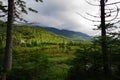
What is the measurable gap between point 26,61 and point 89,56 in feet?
13.3

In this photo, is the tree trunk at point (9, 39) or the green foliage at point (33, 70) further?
the tree trunk at point (9, 39)

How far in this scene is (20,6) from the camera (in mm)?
14773

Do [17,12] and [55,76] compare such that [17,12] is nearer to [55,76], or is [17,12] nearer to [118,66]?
[55,76]

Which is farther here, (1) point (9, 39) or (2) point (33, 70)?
(1) point (9, 39)

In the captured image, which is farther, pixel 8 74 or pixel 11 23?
pixel 11 23

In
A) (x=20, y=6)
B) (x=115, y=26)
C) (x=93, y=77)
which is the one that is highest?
(x=20, y=6)

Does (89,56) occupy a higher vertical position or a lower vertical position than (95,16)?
lower

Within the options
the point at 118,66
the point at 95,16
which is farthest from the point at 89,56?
the point at 95,16

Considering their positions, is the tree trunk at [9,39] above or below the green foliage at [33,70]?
above

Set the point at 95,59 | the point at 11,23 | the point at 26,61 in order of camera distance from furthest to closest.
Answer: the point at 95,59
the point at 11,23
the point at 26,61

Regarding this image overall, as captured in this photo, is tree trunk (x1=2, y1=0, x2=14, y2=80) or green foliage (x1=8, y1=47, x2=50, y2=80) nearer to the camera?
green foliage (x1=8, y1=47, x2=50, y2=80)

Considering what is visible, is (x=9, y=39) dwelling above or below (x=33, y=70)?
above

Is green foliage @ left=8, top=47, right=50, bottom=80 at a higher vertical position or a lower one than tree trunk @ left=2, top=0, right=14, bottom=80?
lower

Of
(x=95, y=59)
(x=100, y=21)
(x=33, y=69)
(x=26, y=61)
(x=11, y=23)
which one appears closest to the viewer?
(x=33, y=69)
